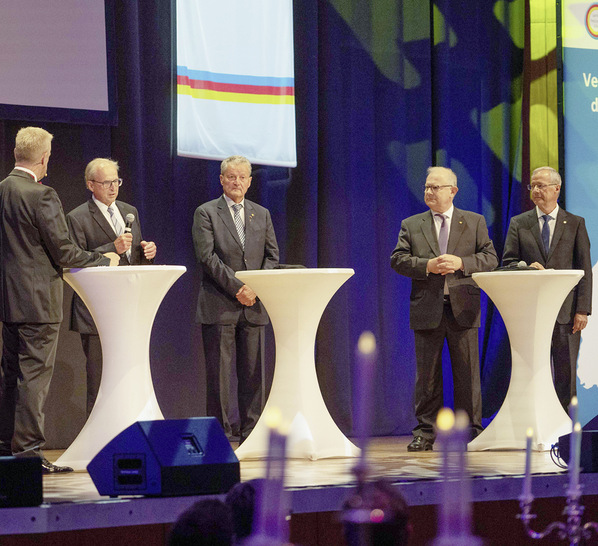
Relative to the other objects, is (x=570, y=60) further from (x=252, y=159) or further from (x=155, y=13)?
(x=155, y=13)

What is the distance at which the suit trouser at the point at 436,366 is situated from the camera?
15.4 feet

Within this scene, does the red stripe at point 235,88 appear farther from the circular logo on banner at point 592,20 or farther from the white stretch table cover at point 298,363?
the circular logo on banner at point 592,20

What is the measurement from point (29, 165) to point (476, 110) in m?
3.66

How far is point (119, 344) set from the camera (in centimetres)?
387

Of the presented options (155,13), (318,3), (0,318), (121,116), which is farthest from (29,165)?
(318,3)

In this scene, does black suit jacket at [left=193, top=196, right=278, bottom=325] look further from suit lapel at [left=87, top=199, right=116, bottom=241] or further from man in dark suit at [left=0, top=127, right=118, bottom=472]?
man in dark suit at [left=0, top=127, right=118, bottom=472]

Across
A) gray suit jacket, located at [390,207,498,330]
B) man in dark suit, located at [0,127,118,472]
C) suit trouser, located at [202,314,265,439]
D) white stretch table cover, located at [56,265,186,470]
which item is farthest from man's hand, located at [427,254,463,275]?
man in dark suit, located at [0,127,118,472]

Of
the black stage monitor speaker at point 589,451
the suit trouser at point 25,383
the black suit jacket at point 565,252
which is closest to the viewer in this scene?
the black stage monitor speaker at point 589,451

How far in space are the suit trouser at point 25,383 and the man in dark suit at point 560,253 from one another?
8.45 ft

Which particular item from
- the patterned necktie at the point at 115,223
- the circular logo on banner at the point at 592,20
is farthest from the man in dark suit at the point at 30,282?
the circular logo on banner at the point at 592,20

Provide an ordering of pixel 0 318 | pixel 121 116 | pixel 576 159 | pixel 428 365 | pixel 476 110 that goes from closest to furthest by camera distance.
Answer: pixel 0 318, pixel 428 365, pixel 121 116, pixel 576 159, pixel 476 110

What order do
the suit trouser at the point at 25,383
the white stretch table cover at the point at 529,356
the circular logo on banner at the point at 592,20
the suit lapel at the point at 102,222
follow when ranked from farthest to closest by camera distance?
the circular logo on banner at the point at 592,20, the suit lapel at the point at 102,222, the white stretch table cover at the point at 529,356, the suit trouser at the point at 25,383

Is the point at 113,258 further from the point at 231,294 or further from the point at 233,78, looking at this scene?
the point at 233,78

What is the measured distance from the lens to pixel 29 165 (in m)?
3.79
